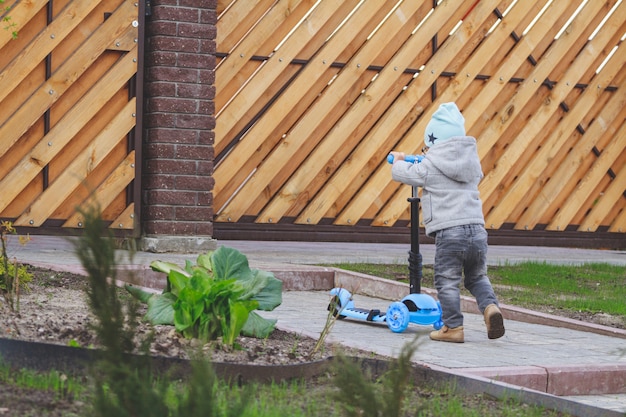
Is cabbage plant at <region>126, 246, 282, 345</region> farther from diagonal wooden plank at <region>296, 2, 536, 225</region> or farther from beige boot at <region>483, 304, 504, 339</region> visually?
diagonal wooden plank at <region>296, 2, 536, 225</region>

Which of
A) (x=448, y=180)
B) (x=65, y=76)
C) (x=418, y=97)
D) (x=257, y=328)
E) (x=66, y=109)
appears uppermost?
(x=65, y=76)

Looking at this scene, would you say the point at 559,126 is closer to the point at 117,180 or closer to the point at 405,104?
the point at 405,104

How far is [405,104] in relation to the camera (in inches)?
506

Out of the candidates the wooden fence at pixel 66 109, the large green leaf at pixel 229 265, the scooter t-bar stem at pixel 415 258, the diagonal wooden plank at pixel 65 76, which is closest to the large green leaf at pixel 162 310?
the large green leaf at pixel 229 265

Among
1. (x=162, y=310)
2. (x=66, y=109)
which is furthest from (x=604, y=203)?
(x=162, y=310)

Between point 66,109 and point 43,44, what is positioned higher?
point 43,44

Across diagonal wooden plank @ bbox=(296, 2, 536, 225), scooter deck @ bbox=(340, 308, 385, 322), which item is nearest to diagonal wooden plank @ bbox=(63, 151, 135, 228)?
diagonal wooden plank @ bbox=(296, 2, 536, 225)

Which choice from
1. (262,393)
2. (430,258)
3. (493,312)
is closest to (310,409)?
(262,393)

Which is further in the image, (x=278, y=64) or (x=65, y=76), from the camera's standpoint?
(x=278, y=64)

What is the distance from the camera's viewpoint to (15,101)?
10.4 m

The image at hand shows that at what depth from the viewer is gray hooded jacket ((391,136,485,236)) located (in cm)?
643

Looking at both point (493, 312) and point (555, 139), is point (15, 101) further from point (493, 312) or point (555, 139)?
point (555, 139)

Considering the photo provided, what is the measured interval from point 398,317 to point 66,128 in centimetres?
519

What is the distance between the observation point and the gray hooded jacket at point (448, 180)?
6.43 m
